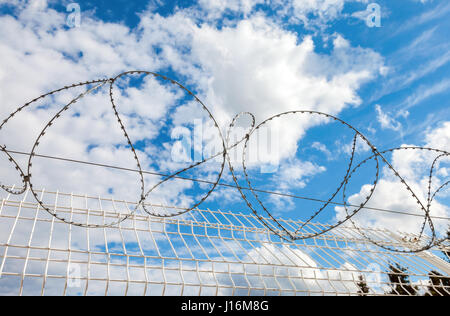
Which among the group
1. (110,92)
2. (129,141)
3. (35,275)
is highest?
(110,92)

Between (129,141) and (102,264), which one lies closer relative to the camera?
(129,141)

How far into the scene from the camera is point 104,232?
1476cm

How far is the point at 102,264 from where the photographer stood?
38.1ft

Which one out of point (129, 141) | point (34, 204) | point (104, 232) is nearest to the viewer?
point (129, 141)
